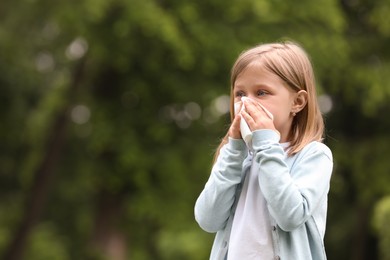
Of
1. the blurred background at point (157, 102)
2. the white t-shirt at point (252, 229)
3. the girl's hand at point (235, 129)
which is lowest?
the white t-shirt at point (252, 229)

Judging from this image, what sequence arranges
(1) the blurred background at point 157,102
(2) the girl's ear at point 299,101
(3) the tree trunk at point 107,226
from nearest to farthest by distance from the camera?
(2) the girl's ear at point 299,101 < (1) the blurred background at point 157,102 < (3) the tree trunk at point 107,226

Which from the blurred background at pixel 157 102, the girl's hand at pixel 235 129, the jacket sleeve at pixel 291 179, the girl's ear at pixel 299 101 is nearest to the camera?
the jacket sleeve at pixel 291 179

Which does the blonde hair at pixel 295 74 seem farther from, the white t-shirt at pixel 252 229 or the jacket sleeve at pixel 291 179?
the white t-shirt at pixel 252 229

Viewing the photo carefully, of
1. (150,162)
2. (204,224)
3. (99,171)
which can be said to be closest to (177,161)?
(150,162)

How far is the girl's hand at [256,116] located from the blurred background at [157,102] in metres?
7.91

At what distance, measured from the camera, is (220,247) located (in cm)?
295

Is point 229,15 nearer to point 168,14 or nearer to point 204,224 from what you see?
point 168,14

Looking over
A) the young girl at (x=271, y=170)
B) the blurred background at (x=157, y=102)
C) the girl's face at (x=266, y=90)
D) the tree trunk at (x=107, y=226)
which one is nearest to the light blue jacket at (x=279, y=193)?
the young girl at (x=271, y=170)

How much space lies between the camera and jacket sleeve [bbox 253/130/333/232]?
8.93 ft

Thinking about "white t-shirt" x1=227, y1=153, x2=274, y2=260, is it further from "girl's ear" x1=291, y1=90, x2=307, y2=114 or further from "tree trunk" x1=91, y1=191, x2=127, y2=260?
"tree trunk" x1=91, y1=191, x2=127, y2=260

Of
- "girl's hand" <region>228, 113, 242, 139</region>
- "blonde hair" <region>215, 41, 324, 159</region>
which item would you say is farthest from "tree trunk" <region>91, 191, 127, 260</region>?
"girl's hand" <region>228, 113, 242, 139</region>

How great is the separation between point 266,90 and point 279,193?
0.36 metres

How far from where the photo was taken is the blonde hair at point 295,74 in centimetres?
291

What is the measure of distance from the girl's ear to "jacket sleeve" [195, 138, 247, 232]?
23 centimetres
